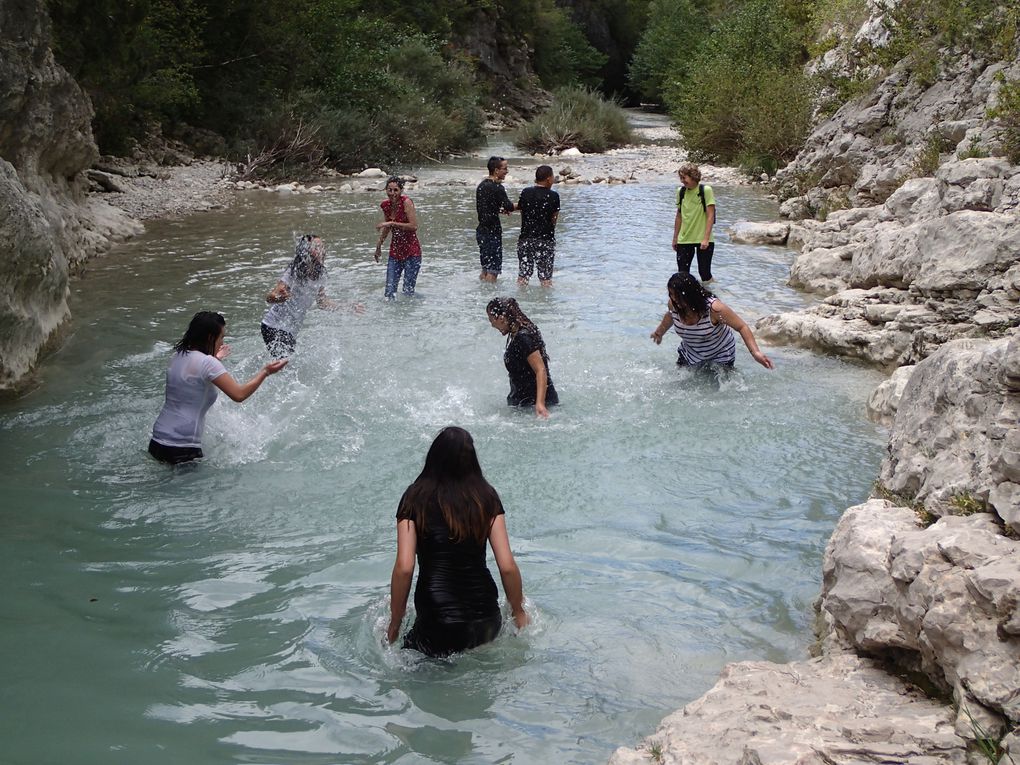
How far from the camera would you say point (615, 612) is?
5.03 m

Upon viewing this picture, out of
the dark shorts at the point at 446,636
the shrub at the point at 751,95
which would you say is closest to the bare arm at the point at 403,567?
the dark shorts at the point at 446,636

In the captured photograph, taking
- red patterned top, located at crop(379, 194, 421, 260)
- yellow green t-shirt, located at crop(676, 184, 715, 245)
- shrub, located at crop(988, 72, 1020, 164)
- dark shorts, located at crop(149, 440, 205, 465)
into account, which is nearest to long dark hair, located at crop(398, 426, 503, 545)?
dark shorts, located at crop(149, 440, 205, 465)

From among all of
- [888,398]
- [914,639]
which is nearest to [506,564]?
[914,639]

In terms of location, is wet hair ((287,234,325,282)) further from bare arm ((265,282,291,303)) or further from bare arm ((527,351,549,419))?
bare arm ((527,351,549,419))

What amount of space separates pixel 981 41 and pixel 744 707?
15.1 meters

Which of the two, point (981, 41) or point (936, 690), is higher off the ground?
point (981, 41)

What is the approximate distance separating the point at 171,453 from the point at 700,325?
4252mm

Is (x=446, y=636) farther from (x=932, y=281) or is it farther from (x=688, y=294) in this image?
(x=932, y=281)

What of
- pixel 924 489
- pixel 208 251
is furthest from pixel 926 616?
pixel 208 251

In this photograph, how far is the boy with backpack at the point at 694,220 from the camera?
11.2 meters

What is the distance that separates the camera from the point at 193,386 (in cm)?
664

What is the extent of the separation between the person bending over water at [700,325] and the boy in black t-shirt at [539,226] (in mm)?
3931

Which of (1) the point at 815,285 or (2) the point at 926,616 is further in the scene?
(1) the point at 815,285

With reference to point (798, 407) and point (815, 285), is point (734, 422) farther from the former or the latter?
point (815, 285)
